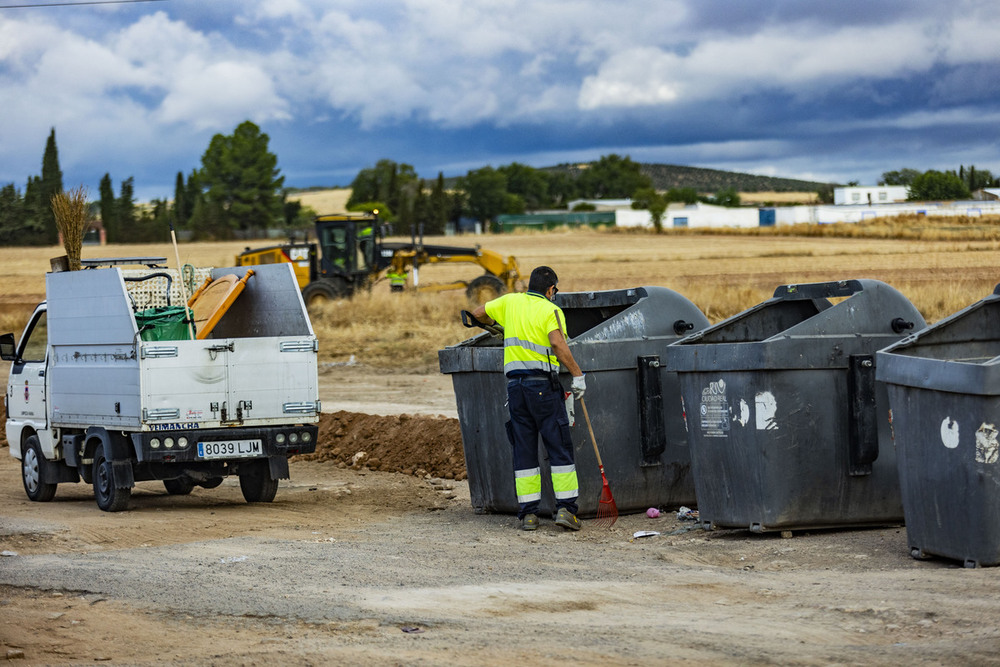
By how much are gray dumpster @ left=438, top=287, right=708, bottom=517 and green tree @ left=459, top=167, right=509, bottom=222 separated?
116m

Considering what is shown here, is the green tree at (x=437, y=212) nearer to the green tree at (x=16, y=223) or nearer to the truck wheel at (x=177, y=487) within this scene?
the green tree at (x=16, y=223)

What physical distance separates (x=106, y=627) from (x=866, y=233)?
Answer: 4635cm

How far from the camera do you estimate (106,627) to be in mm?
5875

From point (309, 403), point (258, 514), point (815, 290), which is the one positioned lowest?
point (258, 514)

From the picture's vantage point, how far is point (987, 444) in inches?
252

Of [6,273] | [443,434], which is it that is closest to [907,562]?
[443,434]

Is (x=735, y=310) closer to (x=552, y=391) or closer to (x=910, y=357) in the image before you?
(x=552, y=391)

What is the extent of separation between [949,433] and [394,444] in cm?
789

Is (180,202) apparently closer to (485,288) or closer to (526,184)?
(526,184)

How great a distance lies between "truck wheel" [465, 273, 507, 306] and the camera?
30.4 metres

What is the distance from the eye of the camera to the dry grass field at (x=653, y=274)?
966 inches

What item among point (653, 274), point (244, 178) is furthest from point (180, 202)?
point (653, 274)

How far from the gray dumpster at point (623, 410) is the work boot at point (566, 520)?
1.12 ft

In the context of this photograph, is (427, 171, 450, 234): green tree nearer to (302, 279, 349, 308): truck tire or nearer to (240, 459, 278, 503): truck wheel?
(302, 279, 349, 308): truck tire
